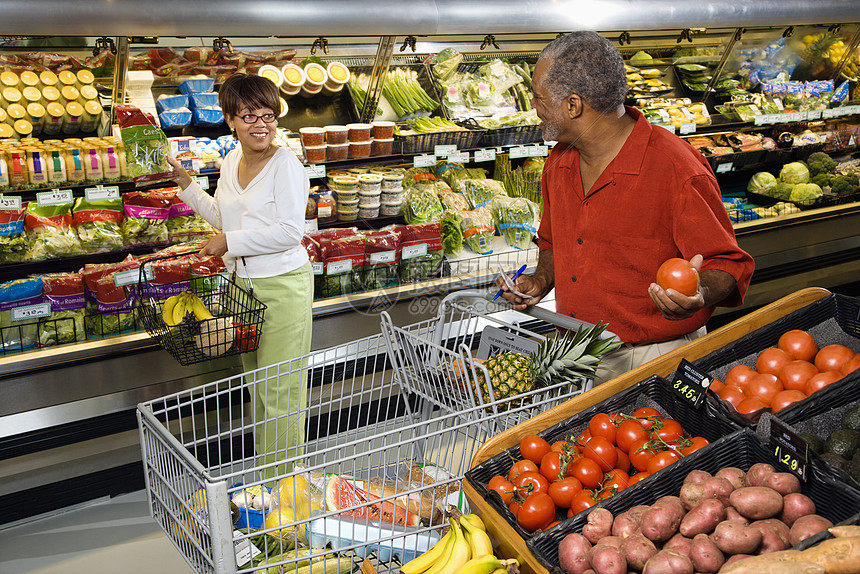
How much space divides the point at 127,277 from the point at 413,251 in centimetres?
148

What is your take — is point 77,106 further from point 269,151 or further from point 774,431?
point 774,431

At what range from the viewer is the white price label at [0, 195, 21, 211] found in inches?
124

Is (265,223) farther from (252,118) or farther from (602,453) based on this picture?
(602,453)

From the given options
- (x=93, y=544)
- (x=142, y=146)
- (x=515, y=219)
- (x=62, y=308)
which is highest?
(x=142, y=146)

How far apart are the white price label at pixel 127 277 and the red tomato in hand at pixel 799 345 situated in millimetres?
2585

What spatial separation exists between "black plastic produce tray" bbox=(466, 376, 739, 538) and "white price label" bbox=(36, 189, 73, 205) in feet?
7.87

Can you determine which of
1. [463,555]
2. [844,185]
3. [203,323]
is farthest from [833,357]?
[844,185]

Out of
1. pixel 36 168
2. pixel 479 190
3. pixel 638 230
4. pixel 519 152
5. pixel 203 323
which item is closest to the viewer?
pixel 638 230

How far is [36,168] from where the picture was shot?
319cm

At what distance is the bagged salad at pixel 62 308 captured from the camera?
326 centimetres

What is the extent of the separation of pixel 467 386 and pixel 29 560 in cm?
224

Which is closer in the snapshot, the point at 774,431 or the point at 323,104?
the point at 774,431

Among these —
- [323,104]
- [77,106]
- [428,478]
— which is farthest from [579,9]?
[428,478]

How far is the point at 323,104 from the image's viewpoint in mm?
4293
